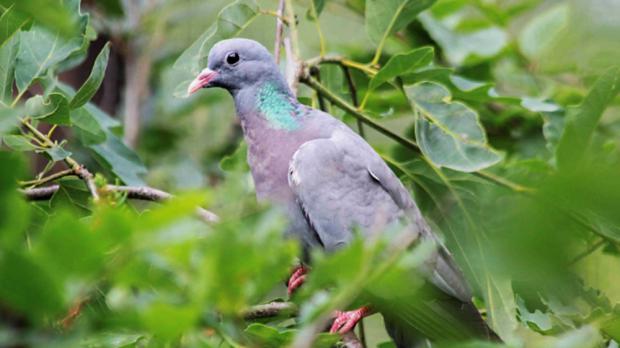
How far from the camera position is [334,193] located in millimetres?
2639

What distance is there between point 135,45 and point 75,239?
392 centimetres

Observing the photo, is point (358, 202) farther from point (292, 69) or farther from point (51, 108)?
point (51, 108)

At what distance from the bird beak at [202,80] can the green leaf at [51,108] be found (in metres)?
0.70

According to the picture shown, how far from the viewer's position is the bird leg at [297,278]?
8.61 ft

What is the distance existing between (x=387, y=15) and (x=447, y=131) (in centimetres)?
44

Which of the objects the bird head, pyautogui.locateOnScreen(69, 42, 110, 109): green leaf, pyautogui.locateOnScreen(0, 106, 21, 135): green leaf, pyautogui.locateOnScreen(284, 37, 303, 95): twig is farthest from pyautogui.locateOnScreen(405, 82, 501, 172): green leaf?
pyautogui.locateOnScreen(0, 106, 21, 135): green leaf

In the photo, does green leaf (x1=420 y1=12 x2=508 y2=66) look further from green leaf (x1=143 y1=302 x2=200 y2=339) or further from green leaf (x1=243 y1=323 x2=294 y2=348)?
green leaf (x1=143 y1=302 x2=200 y2=339)

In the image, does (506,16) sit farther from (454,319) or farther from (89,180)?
(89,180)

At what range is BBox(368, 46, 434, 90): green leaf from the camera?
104 inches

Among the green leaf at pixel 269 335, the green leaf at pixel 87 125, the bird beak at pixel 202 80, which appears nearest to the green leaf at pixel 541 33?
the bird beak at pixel 202 80

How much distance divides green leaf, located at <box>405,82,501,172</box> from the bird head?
445mm

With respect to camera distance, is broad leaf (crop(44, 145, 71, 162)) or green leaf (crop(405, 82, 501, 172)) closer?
broad leaf (crop(44, 145, 71, 162))

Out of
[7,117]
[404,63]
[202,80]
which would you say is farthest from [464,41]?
[7,117]

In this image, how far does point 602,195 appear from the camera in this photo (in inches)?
29.0
